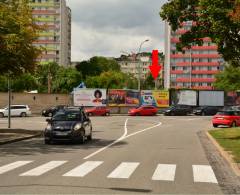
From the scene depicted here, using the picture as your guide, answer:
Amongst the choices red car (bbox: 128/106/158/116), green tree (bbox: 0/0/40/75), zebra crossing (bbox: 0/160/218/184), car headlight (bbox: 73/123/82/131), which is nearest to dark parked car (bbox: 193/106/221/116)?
red car (bbox: 128/106/158/116)

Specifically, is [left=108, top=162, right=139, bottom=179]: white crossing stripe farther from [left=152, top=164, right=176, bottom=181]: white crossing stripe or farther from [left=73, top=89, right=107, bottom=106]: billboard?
[left=73, top=89, right=107, bottom=106]: billboard

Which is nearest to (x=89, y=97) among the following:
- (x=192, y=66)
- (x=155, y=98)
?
(x=155, y=98)

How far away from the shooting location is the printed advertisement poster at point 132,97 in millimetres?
72250

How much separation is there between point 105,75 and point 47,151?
389 ft

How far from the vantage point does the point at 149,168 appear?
14055mm

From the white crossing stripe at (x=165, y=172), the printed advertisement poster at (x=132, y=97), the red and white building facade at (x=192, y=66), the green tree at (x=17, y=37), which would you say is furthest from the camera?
Answer: the red and white building facade at (x=192, y=66)

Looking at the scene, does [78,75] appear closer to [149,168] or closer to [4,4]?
[4,4]

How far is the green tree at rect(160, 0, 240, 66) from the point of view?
874 inches

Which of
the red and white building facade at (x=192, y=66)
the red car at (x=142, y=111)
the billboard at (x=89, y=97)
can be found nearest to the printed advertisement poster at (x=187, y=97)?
the red car at (x=142, y=111)

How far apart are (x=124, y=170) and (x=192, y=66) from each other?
14912cm

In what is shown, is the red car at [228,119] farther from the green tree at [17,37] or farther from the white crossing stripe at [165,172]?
the white crossing stripe at [165,172]

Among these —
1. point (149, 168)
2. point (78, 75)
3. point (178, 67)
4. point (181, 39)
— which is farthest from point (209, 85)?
point (149, 168)

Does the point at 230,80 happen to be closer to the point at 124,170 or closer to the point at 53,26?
the point at 53,26

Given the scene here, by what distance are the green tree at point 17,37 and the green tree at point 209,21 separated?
22.9 ft
